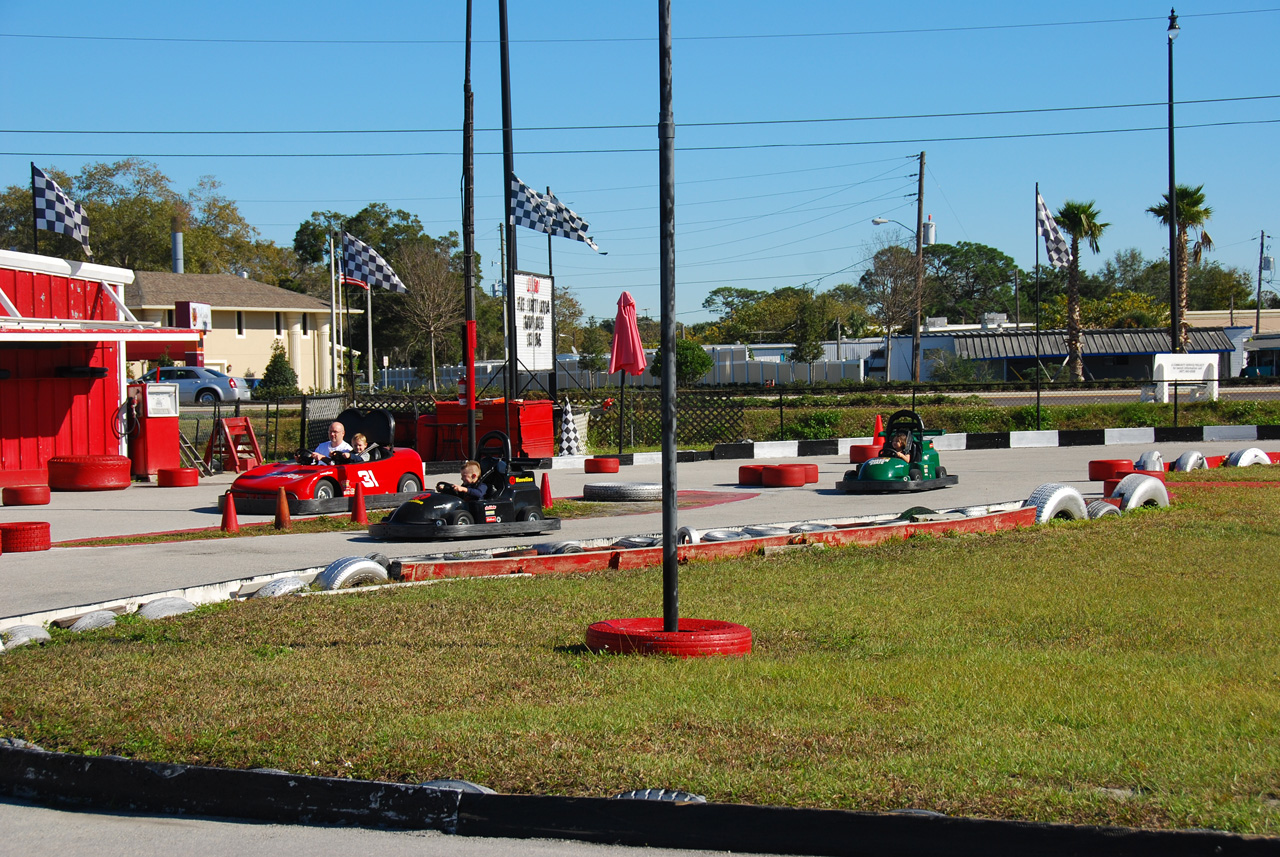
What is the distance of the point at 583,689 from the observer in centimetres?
521

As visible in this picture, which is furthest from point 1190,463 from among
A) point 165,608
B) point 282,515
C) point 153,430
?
point 153,430

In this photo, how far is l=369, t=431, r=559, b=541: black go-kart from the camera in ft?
37.8

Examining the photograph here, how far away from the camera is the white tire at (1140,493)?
12922 mm

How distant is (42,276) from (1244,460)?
1992 centimetres

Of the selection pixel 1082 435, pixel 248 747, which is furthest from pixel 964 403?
pixel 248 747

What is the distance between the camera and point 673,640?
5934mm

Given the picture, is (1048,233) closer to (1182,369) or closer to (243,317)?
(1182,369)

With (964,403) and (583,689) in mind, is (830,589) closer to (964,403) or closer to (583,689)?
(583,689)

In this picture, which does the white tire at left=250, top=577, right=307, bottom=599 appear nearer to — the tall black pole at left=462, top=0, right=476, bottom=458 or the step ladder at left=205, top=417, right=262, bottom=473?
the tall black pole at left=462, top=0, right=476, bottom=458

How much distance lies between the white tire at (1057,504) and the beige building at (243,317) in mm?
43296

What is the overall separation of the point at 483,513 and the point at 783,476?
685 cm

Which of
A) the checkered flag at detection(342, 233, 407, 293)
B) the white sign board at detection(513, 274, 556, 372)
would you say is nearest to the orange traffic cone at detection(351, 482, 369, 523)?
the checkered flag at detection(342, 233, 407, 293)

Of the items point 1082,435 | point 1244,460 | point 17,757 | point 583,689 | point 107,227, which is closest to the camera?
point 17,757

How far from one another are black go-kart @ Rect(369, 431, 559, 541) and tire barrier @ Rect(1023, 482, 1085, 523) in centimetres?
512
